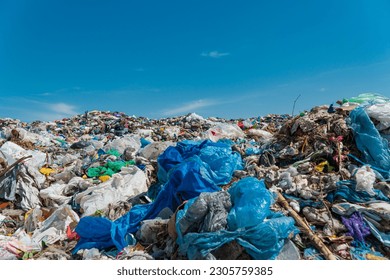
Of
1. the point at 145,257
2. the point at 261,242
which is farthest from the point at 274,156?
the point at 145,257

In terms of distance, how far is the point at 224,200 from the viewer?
125 inches

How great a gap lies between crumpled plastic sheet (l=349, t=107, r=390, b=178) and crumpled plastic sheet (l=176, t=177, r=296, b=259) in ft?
7.44

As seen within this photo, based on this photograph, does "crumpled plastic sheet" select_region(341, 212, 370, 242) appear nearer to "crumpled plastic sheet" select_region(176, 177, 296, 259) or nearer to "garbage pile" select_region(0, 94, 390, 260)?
"garbage pile" select_region(0, 94, 390, 260)

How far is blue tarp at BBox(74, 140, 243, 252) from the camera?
3.57 meters

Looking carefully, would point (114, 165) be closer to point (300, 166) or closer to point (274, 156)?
point (274, 156)

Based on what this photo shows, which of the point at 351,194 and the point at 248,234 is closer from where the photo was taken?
the point at 248,234

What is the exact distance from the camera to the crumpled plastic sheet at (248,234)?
2.84 meters

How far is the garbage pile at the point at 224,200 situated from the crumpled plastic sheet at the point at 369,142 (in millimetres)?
17

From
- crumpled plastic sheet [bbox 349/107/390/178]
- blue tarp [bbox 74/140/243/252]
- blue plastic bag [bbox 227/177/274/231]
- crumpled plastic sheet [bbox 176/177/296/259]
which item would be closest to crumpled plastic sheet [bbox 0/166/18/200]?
blue tarp [bbox 74/140/243/252]

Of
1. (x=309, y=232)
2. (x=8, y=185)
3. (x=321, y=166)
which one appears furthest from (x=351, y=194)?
(x=8, y=185)

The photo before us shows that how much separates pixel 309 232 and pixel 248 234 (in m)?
0.80

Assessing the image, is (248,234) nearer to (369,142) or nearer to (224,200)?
(224,200)

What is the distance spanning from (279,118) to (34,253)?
14.0 m

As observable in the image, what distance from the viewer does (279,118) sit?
15742 millimetres
